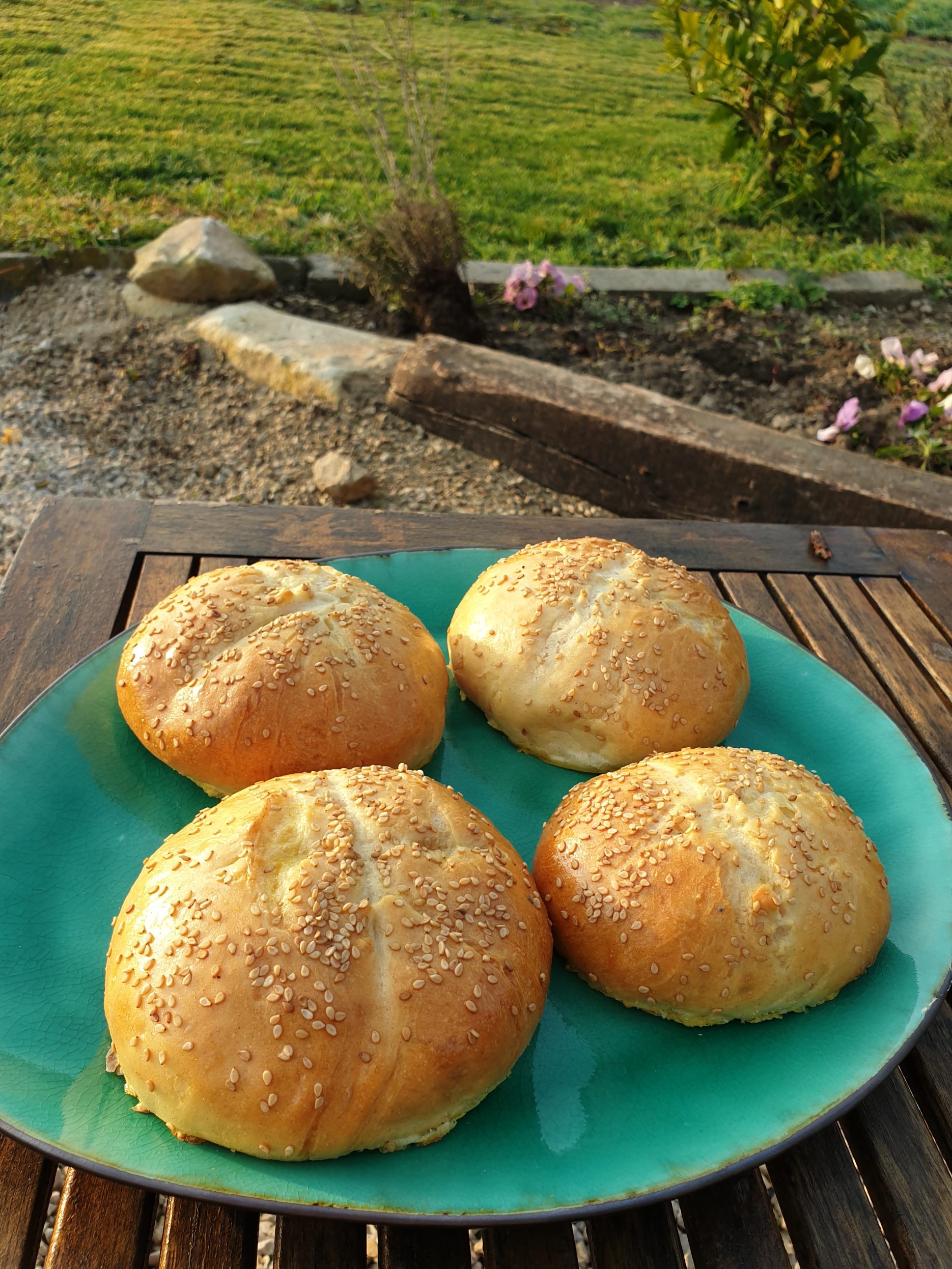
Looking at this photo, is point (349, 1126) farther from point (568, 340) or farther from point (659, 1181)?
point (568, 340)

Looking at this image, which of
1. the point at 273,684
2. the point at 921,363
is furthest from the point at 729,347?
the point at 273,684

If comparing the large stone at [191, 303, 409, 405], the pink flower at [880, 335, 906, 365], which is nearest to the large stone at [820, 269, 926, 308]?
the pink flower at [880, 335, 906, 365]

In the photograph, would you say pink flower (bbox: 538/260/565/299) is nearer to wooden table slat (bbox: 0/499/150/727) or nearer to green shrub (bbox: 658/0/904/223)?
green shrub (bbox: 658/0/904/223)

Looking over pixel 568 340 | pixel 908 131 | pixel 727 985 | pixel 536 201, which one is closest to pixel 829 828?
pixel 727 985

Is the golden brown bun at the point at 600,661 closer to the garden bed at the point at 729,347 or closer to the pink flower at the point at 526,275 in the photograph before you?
the garden bed at the point at 729,347

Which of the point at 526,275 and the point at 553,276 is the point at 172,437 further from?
the point at 553,276

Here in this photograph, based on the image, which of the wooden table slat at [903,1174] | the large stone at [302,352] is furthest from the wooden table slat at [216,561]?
the large stone at [302,352]

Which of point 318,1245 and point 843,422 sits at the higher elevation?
point 318,1245
